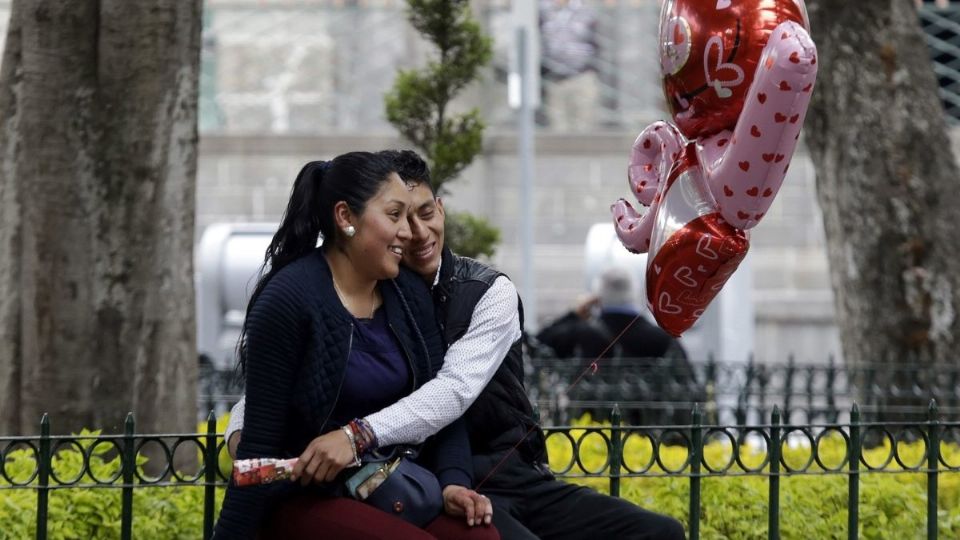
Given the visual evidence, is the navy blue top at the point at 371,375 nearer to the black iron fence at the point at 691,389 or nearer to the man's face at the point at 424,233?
the man's face at the point at 424,233

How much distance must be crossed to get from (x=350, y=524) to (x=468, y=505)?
0.30 metres

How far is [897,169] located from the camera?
11.2m

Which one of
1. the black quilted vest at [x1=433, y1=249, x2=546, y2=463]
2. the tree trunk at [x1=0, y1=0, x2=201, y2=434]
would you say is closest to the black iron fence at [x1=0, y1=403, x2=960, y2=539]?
the tree trunk at [x1=0, y1=0, x2=201, y2=434]

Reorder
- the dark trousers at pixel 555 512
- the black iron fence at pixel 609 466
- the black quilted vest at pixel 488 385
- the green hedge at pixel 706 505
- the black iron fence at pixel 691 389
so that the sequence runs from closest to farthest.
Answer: the dark trousers at pixel 555 512
the black quilted vest at pixel 488 385
the black iron fence at pixel 609 466
the green hedge at pixel 706 505
the black iron fence at pixel 691 389

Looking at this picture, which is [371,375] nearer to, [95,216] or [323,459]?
[323,459]

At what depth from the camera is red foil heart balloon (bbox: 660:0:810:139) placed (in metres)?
4.75

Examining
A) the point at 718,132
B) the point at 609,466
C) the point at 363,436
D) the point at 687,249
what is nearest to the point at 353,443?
the point at 363,436

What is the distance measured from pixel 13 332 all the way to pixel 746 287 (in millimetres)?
9974

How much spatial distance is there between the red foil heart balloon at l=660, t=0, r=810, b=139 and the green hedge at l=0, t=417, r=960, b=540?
164 cm

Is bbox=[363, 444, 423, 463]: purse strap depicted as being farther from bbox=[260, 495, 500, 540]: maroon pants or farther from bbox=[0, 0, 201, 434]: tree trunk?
bbox=[0, 0, 201, 434]: tree trunk

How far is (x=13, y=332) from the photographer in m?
6.84

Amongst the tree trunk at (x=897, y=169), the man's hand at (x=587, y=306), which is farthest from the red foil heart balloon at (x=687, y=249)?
the man's hand at (x=587, y=306)

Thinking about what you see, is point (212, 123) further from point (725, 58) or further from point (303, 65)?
point (725, 58)

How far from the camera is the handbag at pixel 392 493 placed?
464cm
